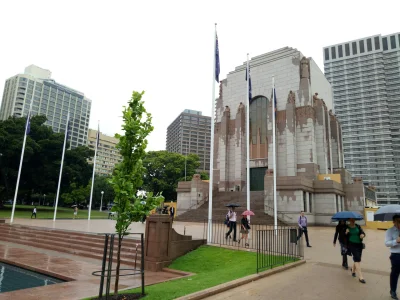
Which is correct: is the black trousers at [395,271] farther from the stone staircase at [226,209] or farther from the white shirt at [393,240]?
the stone staircase at [226,209]

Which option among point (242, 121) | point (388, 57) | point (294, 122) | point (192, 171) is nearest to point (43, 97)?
point (192, 171)

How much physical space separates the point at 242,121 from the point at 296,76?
1004 centimetres

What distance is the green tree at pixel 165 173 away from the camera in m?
58.9

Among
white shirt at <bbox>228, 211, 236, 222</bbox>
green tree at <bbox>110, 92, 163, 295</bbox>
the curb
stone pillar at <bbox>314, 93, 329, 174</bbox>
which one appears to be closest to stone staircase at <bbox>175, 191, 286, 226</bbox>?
stone pillar at <bbox>314, 93, 329, 174</bbox>

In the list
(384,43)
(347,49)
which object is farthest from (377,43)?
(347,49)

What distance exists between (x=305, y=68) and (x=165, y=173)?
3400cm

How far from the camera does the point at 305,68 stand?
4056 cm

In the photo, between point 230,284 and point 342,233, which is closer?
point 230,284

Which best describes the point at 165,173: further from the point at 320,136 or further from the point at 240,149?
the point at 320,136

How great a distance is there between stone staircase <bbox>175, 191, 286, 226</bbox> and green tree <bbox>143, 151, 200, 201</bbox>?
71.9 ft

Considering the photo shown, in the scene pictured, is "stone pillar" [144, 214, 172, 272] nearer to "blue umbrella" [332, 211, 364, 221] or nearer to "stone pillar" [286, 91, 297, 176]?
"blue umbrella" [332, 211, 364, 221]

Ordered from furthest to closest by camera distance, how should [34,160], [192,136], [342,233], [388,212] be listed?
[192,136], [34,160], [342,233], [388,212]

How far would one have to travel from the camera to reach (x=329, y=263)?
10.4 meters

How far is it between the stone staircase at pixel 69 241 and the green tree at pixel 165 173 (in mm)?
38677
